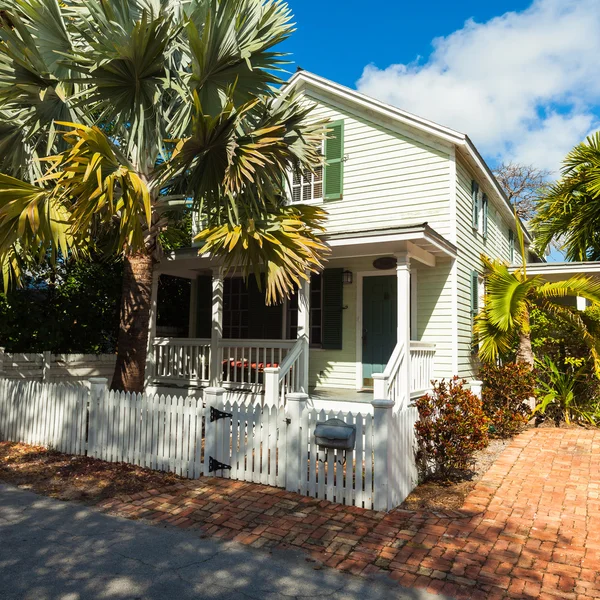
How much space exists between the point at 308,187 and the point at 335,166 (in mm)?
868

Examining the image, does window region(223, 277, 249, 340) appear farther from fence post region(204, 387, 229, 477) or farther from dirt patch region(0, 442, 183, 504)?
fence post region(204, 387, 229, 477)

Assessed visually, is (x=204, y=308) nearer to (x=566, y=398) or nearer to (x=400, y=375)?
(x=400, y=375)

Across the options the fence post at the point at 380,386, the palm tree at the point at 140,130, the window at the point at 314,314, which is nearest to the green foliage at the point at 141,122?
the palm tree at the point at 140,130

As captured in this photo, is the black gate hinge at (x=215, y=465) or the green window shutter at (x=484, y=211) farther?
the green window shutter at (x=484, y=211)

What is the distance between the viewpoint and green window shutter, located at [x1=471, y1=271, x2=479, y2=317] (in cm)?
1092

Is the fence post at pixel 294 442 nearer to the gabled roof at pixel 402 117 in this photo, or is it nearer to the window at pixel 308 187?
the gabled roof at pixel 402 117

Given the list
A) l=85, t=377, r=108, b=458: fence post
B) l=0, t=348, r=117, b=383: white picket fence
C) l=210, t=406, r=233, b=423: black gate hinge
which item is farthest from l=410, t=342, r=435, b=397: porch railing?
l=0, t=348, r=117, b=383: white picket fence

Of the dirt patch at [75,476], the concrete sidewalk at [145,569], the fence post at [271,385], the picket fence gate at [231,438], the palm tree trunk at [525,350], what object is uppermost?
the palm tree trunk at [525,350]

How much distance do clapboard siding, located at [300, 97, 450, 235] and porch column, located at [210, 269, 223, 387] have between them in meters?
2.68

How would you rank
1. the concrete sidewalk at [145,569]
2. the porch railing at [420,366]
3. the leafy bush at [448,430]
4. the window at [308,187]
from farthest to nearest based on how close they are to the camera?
the window at [308,187] < the porch railing at [420,366] < the leafy bush at [448,430] < the concrete sidewalk at [145,569]

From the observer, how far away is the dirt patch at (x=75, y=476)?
19.0 ft

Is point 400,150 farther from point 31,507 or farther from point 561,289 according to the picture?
point 31,507

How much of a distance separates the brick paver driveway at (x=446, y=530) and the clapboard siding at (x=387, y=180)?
541 cm

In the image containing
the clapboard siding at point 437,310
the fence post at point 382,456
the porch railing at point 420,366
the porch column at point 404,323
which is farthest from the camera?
the clapboard siding at point 437,310
